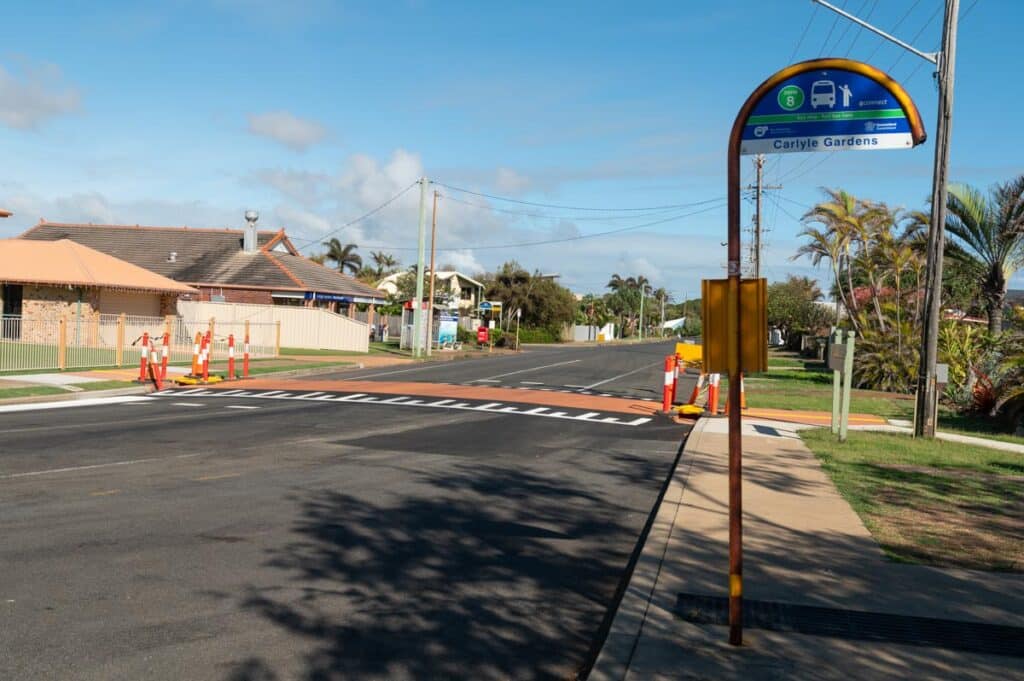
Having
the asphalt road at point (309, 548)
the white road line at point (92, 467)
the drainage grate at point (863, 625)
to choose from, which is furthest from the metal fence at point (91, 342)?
the drainage grate at point (863, 625)

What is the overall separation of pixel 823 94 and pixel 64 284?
3569 cm

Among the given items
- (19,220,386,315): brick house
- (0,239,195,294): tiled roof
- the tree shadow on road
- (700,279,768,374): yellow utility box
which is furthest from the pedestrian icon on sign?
(19,220,386,315): brick house

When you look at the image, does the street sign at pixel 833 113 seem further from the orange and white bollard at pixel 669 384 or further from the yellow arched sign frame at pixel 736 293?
the orange and white bollard at pixel 669 384

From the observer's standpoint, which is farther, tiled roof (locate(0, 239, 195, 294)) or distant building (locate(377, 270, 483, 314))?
distant building (locate(377, 270, 483, 314))

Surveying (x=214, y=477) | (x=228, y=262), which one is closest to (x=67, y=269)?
(x=228, y=262)

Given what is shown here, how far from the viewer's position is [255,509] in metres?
9.40

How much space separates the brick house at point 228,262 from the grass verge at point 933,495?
119ft

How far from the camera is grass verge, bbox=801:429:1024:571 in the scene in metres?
8.16

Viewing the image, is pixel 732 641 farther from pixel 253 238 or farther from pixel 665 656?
pixel 253 238

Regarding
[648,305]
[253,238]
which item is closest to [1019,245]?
[253,238]

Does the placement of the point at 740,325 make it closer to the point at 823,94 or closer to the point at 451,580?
the point at 823,94

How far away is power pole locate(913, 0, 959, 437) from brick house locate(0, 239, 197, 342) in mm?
29674

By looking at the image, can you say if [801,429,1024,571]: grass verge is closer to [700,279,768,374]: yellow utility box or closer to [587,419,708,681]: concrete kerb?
[587,419,708,681]: concrete kerb

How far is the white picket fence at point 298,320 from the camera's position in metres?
45.7
